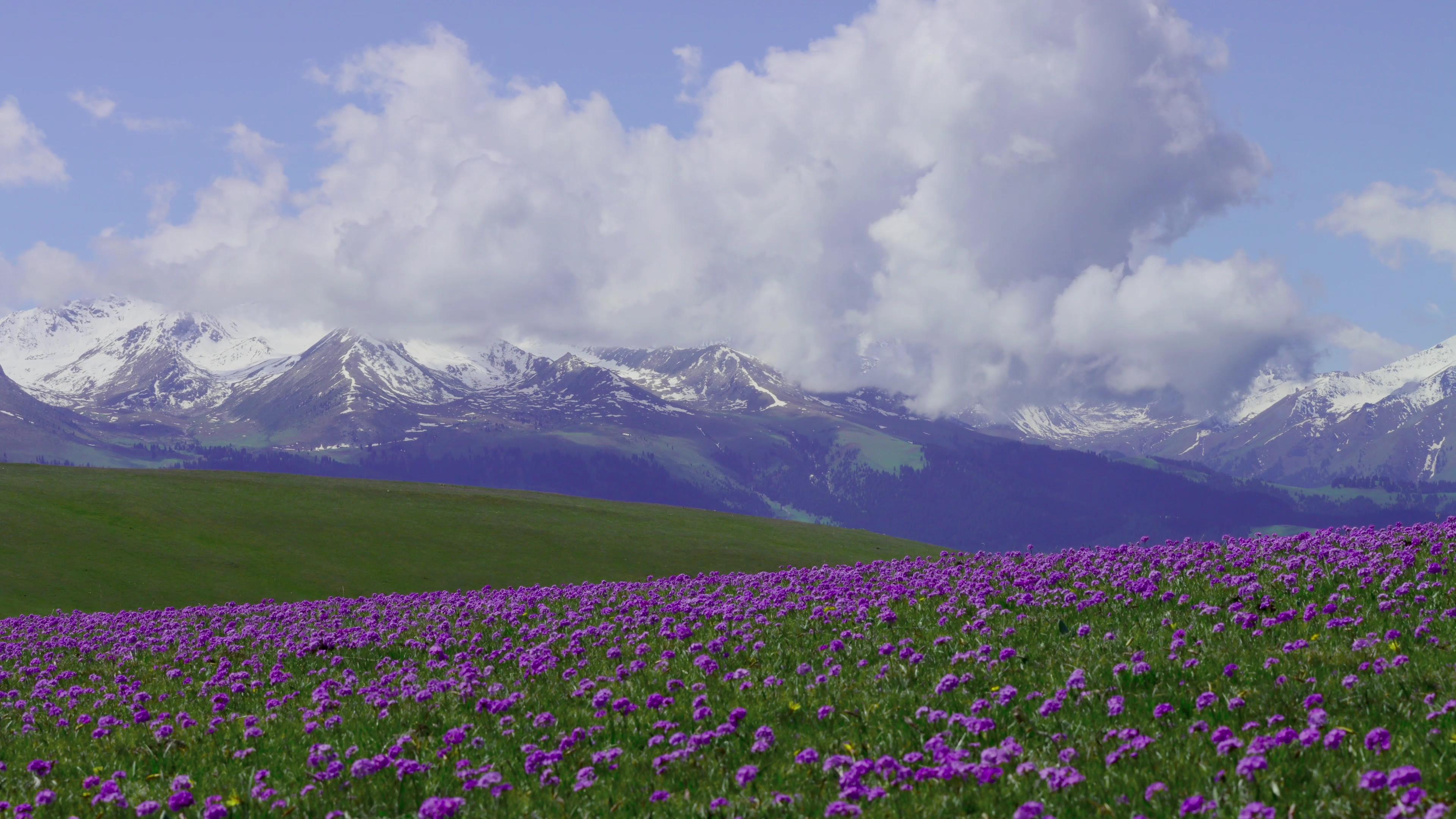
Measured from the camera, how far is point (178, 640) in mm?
22766

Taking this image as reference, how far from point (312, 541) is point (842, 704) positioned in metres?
63.1

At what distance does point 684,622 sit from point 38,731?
9.77 meters

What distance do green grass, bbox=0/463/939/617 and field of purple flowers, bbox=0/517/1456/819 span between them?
34.8 meters

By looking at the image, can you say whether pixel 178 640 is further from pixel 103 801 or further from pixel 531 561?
pixel 531 561

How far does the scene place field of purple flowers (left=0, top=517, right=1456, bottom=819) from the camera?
8.18 m

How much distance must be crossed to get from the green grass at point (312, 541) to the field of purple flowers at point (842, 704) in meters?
34.8

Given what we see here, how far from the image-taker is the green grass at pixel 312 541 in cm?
5297

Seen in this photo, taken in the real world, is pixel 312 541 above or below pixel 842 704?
below

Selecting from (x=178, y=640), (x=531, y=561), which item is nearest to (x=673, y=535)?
(x=531, y=561)

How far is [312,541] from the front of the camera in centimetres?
6738

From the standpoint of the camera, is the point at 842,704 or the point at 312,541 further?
the point at 312,541

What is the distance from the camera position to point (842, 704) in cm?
1138

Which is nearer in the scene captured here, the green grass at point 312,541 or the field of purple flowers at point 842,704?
the field of purple flowers at point 842,704

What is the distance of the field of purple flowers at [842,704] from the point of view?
8.18 m
